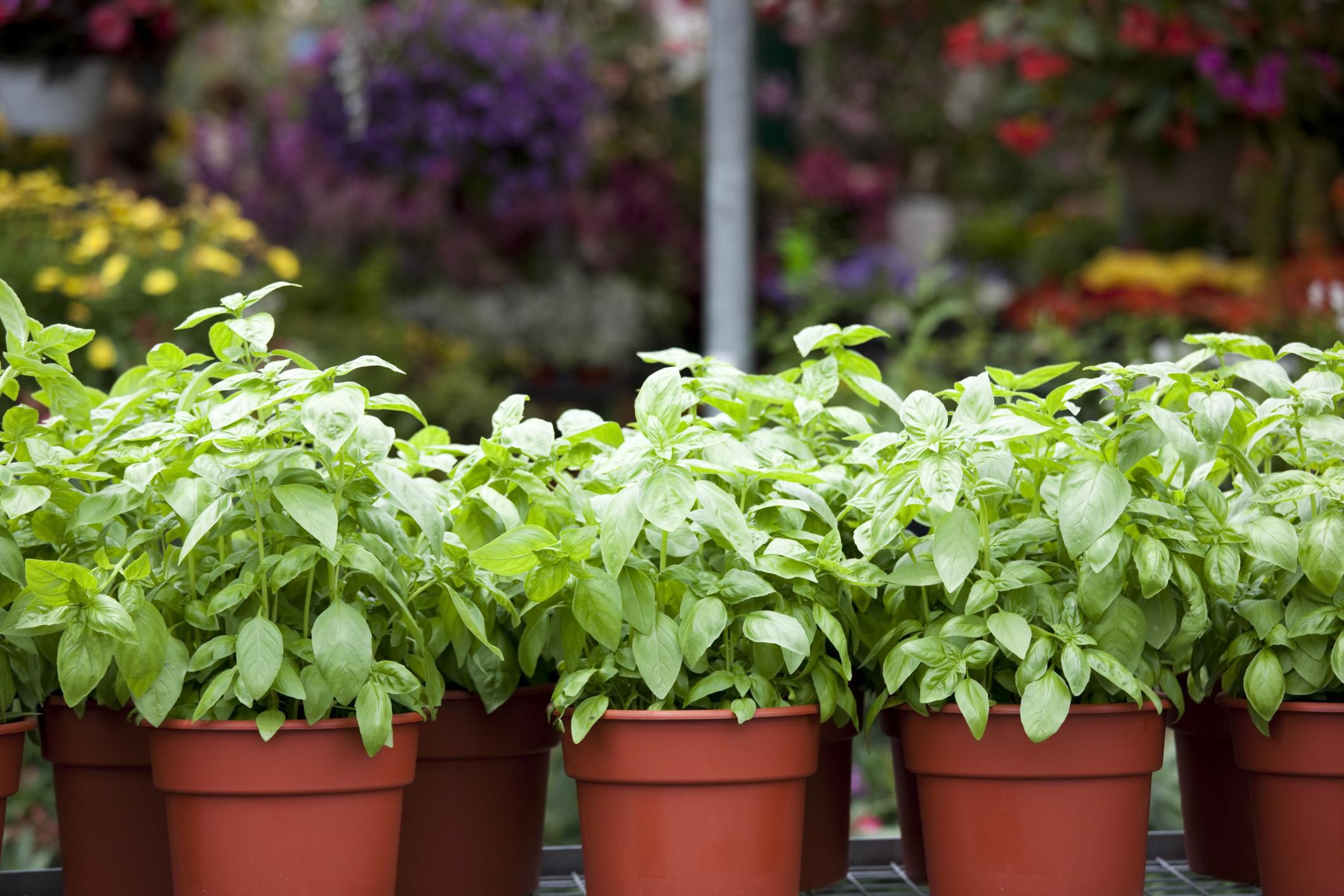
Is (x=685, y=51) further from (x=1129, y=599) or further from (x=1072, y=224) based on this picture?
(x=1129, y=599)

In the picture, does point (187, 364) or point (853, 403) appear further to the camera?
point (853, 403)

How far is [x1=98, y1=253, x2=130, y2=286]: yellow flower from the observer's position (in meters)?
2.85

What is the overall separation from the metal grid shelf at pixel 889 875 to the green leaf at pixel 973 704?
269 millimetres

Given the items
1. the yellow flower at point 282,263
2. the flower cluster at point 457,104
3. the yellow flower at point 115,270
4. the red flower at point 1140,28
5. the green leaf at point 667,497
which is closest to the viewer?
the green leaf at point 667,497

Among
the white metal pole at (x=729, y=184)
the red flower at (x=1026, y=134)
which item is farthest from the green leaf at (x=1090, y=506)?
the red flower at (x=1026, y=134)

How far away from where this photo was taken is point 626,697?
44.6 inches

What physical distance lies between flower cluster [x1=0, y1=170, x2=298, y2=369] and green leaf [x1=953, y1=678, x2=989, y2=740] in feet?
7.05

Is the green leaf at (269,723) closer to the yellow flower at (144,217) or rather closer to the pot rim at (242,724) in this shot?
the pot rim at (242,724)

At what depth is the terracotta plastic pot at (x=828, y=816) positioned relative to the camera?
125 cm

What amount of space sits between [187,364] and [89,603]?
28 cm

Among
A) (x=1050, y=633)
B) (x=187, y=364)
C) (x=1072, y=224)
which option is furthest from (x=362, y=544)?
(x=1072, y=224)

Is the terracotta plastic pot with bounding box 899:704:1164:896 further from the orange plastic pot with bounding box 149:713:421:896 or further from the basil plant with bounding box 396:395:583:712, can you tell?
the orange plastic pot with bounding box 149:713:421:896

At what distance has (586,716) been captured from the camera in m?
1.08

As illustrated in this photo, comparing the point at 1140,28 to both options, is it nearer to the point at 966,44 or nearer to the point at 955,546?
the point at 966,44
